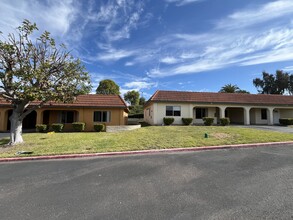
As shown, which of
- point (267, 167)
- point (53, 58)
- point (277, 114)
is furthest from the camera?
point (277, 114)

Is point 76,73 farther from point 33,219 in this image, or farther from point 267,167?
point 267,167

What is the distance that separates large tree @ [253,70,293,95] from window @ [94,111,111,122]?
54.2m

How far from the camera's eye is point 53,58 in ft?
37.3

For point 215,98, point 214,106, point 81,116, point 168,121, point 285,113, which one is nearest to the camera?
point 81,116

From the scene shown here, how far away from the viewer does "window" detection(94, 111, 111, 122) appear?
18.4 m

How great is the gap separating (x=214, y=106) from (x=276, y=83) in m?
41.9

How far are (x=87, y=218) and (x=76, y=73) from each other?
11.1 metres

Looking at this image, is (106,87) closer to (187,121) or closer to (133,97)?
(133,97)

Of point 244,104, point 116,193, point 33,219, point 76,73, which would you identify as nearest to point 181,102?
point 244,104

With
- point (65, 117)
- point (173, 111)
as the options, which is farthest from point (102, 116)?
point (173, 111)

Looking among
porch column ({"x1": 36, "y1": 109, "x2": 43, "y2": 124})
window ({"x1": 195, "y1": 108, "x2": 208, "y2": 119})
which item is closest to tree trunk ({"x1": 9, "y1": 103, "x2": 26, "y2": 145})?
porch column ({"x1": 36, "y1": 109, "x2": 43, "y2": 124})

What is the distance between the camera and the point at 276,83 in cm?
5078

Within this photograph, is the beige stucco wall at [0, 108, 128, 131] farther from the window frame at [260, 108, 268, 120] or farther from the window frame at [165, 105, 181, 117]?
the window frame at [260, 108, 268, 120]

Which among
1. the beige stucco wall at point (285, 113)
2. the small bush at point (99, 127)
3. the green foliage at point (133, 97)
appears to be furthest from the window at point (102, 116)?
the green foliage at point (133, 97)
